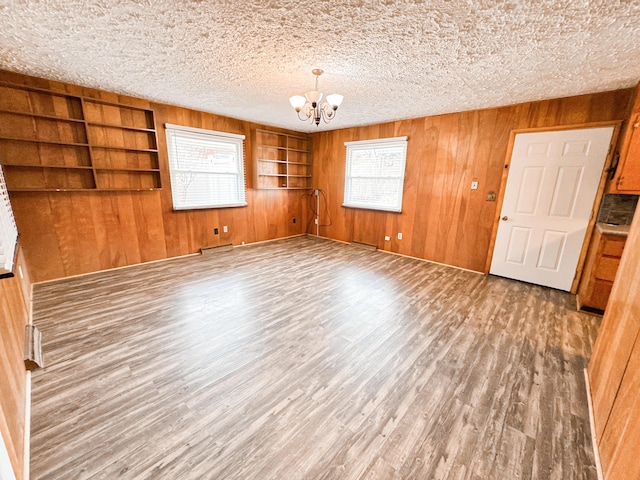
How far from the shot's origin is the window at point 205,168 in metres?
4.19

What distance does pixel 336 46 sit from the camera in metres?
2.09

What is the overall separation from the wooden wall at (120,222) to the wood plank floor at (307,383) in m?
0.49

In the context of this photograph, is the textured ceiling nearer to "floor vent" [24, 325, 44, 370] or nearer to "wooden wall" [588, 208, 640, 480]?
"wooden wall" [588, 208, 640, 480]

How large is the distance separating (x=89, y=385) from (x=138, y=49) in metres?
2.64

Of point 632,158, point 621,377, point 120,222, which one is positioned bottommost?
point 621,377

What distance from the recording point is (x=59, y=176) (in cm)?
325

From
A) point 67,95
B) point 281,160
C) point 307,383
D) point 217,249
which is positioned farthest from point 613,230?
point 67,95

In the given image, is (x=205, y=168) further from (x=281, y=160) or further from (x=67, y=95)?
(x=67, y=95)

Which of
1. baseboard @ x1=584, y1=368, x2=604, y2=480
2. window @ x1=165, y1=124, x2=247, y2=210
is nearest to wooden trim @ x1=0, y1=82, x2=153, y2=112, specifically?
window @ x1=165, y1=124, x2=247, y2=210

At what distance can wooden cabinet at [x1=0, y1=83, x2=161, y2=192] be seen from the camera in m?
2.93

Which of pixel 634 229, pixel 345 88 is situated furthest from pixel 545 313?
pixel 345 88

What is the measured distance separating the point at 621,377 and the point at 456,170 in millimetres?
3362

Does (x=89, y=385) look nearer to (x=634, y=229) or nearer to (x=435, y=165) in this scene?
(x=634, y=229)

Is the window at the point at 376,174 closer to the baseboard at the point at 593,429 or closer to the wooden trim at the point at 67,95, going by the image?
the baseboard at the point at 593,429
